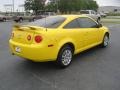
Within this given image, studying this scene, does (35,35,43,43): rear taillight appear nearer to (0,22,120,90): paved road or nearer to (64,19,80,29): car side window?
A: (0,22,120,90): paved road

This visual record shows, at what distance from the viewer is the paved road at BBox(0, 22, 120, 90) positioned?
5133 millimetres

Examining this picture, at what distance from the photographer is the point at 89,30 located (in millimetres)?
7605

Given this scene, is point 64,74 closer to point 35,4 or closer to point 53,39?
point 53,39

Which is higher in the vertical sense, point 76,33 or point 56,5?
point 56,5

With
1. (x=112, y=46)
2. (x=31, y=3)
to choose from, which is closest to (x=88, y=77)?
(x=112, y=46)

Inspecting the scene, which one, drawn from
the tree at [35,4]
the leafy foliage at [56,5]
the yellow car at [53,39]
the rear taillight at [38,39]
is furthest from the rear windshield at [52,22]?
the tree at [35,4]

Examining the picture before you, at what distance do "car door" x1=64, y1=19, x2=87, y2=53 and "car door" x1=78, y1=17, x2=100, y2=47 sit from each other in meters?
0.18

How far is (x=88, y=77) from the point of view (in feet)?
18.6

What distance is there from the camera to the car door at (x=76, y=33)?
6.64 meters

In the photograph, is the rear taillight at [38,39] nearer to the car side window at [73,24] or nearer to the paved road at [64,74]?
the paved road at [64,74]

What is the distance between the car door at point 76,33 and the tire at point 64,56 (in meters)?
0.35

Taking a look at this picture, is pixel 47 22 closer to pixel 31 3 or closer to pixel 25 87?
pixel 25 87

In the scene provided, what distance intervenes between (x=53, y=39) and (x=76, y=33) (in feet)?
3.83

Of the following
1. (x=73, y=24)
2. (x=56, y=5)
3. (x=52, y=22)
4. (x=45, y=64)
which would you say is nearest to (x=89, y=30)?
(x=73, y=24)
